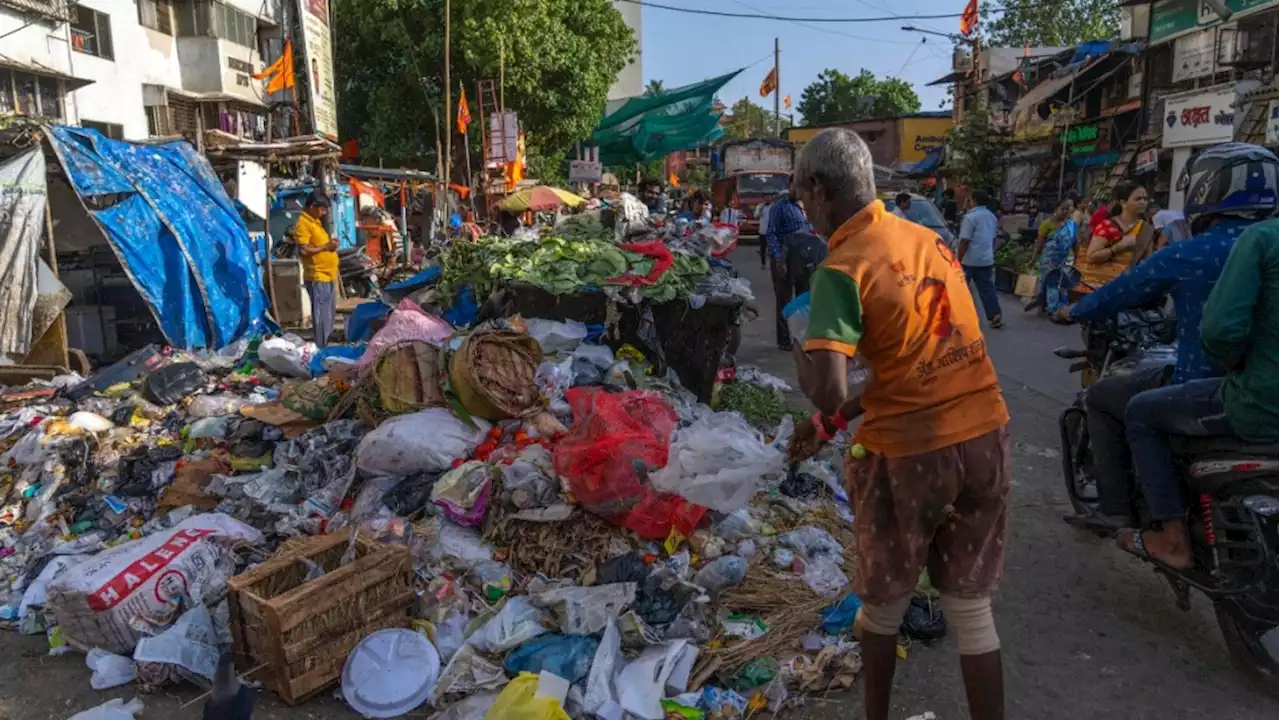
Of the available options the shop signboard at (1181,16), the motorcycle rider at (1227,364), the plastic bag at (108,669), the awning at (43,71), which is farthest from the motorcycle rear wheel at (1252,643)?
the awning at (43,71)

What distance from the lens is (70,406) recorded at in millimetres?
7008

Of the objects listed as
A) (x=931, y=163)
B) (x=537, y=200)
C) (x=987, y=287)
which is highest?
(x=931, y=163)

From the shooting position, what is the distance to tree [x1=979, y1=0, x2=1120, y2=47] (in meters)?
39.6

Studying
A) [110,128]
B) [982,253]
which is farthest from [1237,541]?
[110,128]

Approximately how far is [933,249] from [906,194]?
9.63 meters

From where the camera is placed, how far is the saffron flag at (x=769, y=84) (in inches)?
1649

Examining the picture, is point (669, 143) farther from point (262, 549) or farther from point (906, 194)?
point (262, 549)

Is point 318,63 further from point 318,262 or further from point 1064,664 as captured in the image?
point 1064,664

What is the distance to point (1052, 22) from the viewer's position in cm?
4122

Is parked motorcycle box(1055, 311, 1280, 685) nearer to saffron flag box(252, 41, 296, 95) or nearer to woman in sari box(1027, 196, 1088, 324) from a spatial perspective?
woman in sari box(1027, 196, 1088, 324)

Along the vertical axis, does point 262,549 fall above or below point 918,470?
below

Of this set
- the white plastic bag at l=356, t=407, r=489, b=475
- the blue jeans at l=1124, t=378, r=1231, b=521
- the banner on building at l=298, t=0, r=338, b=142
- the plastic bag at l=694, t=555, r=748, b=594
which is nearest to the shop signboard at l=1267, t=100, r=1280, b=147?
the blue jeans at l=1124, t=378, r=1231, b=521

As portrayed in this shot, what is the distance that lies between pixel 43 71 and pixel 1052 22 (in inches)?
1599

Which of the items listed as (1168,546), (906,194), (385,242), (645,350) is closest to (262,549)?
(645,350)
